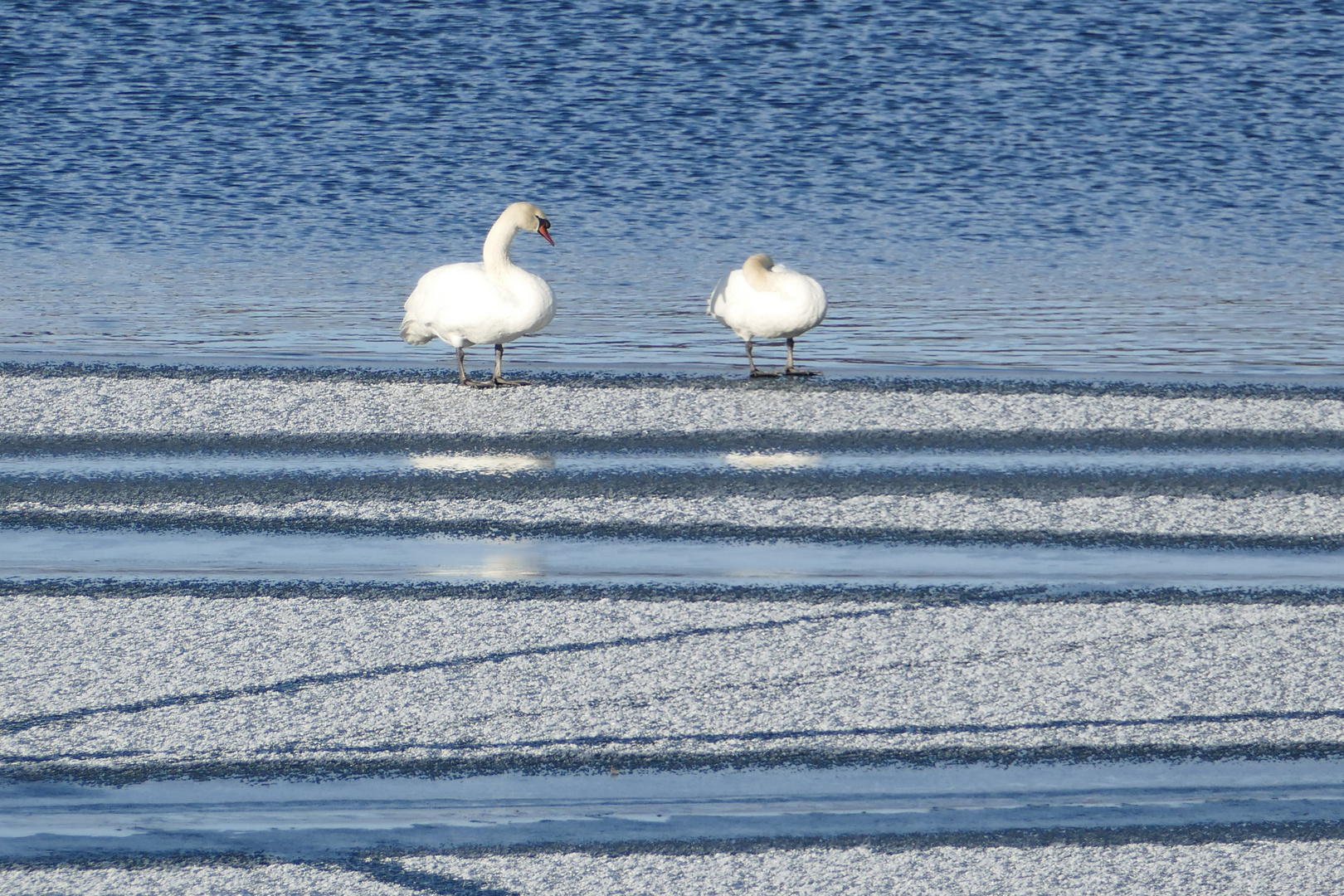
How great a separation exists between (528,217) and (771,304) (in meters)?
1.58

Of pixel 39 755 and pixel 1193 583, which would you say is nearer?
pixel 39 755

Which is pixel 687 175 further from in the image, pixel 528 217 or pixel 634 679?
pixel 634 679

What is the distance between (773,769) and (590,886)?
0.76 m

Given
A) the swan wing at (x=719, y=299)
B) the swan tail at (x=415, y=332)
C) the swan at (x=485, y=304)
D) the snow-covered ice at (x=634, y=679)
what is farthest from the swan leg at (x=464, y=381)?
the snow-covered ice at (x=634, y=679)

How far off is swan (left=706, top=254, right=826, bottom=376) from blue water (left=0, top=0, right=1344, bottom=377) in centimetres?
50

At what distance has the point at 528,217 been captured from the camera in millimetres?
10555

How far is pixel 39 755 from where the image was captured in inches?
180

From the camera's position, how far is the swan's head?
10.4 m

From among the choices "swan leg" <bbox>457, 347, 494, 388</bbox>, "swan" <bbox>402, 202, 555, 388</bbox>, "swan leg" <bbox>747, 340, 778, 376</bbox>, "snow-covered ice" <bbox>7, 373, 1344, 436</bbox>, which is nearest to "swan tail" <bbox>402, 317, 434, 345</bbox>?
"swan" <bbox>402, 202, 555, 388</bbox>

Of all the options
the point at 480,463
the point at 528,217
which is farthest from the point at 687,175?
the point at 480,463

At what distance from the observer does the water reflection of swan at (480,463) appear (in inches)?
303

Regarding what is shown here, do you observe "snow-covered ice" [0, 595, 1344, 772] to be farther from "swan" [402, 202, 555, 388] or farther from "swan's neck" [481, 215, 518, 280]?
"swan's neck" [481, 215, 518, 280]

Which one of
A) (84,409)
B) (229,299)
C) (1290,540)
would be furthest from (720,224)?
(1290,540)

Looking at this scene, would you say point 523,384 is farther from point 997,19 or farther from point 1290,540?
point 997,19
